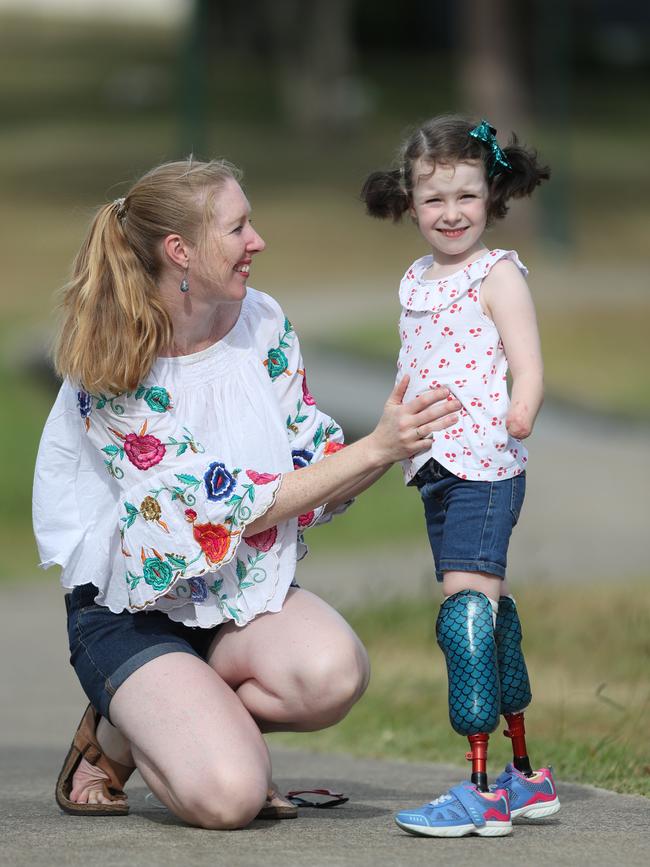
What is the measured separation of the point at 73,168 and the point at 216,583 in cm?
2189

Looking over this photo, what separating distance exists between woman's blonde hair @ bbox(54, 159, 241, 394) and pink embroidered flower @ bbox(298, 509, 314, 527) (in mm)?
547

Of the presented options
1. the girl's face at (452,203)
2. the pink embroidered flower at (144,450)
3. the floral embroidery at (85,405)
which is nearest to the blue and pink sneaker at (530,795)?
the pink embroidered flower at (144,450)

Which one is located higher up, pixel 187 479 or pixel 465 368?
pixel 465 368

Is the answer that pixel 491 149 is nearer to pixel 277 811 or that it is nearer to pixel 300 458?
pixel 300 458

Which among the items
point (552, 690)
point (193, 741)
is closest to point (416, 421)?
point (193, 741)

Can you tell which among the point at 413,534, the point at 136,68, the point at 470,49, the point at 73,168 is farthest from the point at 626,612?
the point at 136,68

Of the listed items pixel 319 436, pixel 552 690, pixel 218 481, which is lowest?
pixel 552 690

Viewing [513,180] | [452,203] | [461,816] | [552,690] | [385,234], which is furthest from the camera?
[385,234]

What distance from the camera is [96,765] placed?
171 inches

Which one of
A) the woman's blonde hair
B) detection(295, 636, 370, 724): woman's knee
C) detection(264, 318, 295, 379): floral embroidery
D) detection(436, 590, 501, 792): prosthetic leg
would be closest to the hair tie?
the woman's blonde hair

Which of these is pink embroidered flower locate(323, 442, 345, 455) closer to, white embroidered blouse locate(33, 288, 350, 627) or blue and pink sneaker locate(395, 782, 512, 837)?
white embroidered blouse locate(33, 288, 350, 627)

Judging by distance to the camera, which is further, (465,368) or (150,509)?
(150,509)

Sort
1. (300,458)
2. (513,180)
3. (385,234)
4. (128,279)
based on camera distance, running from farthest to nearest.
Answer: (385,234), (300,458), (128,279), (513,180)

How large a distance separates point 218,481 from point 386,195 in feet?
2.59
